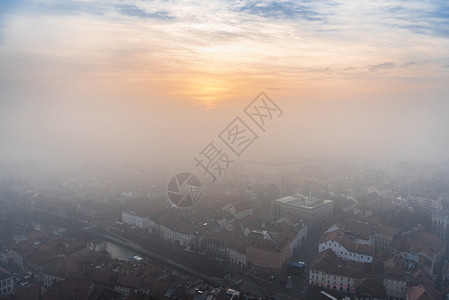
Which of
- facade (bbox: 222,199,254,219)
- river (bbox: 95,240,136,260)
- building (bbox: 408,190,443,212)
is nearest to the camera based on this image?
river (bbox: 95,240,136,260)

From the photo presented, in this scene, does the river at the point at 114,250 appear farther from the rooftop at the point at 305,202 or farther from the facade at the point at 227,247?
the rooftop at the point at 305,202

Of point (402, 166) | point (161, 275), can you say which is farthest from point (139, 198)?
point (402, 166)

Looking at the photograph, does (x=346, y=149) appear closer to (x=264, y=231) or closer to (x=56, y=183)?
(x=56, y=183)

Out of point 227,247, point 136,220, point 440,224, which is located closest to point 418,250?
point 440,224

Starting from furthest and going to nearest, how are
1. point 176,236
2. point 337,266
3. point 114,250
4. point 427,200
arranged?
point 427,200, point 176,236, point 114,250, point 337,266

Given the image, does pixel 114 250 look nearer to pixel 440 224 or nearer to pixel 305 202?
pixel 305 202

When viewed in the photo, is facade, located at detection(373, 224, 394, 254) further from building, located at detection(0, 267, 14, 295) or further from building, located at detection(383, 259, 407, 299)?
building, located at detection(0, 267, 14, 295)
